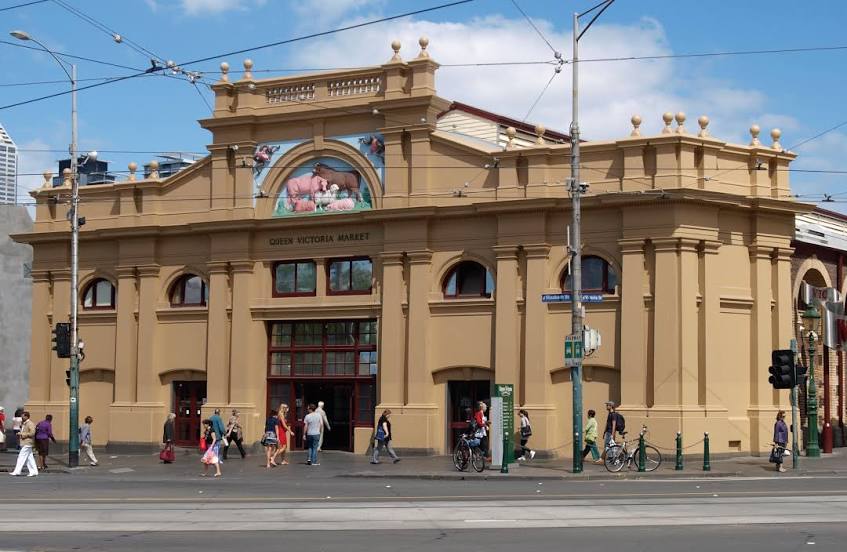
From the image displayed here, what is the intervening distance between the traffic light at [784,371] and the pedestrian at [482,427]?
Result: 7529mm

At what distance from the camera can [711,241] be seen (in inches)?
1406

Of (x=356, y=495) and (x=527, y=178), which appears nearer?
(x=356, y=495)

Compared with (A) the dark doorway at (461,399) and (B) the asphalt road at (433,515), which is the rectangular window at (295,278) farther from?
(B) the asphalt road at (433,515)

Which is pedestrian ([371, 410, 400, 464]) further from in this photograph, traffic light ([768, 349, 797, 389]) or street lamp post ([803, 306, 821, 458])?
street lamp post ([803, 306, 821, 458])

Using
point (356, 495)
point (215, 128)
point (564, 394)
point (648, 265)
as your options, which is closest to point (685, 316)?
point (648, 265)

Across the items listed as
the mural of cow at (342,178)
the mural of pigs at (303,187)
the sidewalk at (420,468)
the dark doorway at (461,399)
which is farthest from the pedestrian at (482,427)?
the mural of pigs at (303,187)

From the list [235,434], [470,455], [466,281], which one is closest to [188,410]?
[235,434]

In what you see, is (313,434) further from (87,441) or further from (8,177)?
(8,177)

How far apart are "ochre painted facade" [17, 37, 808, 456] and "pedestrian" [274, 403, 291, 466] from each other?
7.84 ft

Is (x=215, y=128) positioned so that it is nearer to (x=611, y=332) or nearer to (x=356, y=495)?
(x=611, y=332)

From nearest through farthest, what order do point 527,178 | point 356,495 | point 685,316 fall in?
point 356,495 < point 685,316 < point 527,178

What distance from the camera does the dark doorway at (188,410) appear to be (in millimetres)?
42938

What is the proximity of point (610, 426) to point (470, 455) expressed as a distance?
374 centimetres

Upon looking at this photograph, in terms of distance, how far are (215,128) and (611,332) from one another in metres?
15.4
